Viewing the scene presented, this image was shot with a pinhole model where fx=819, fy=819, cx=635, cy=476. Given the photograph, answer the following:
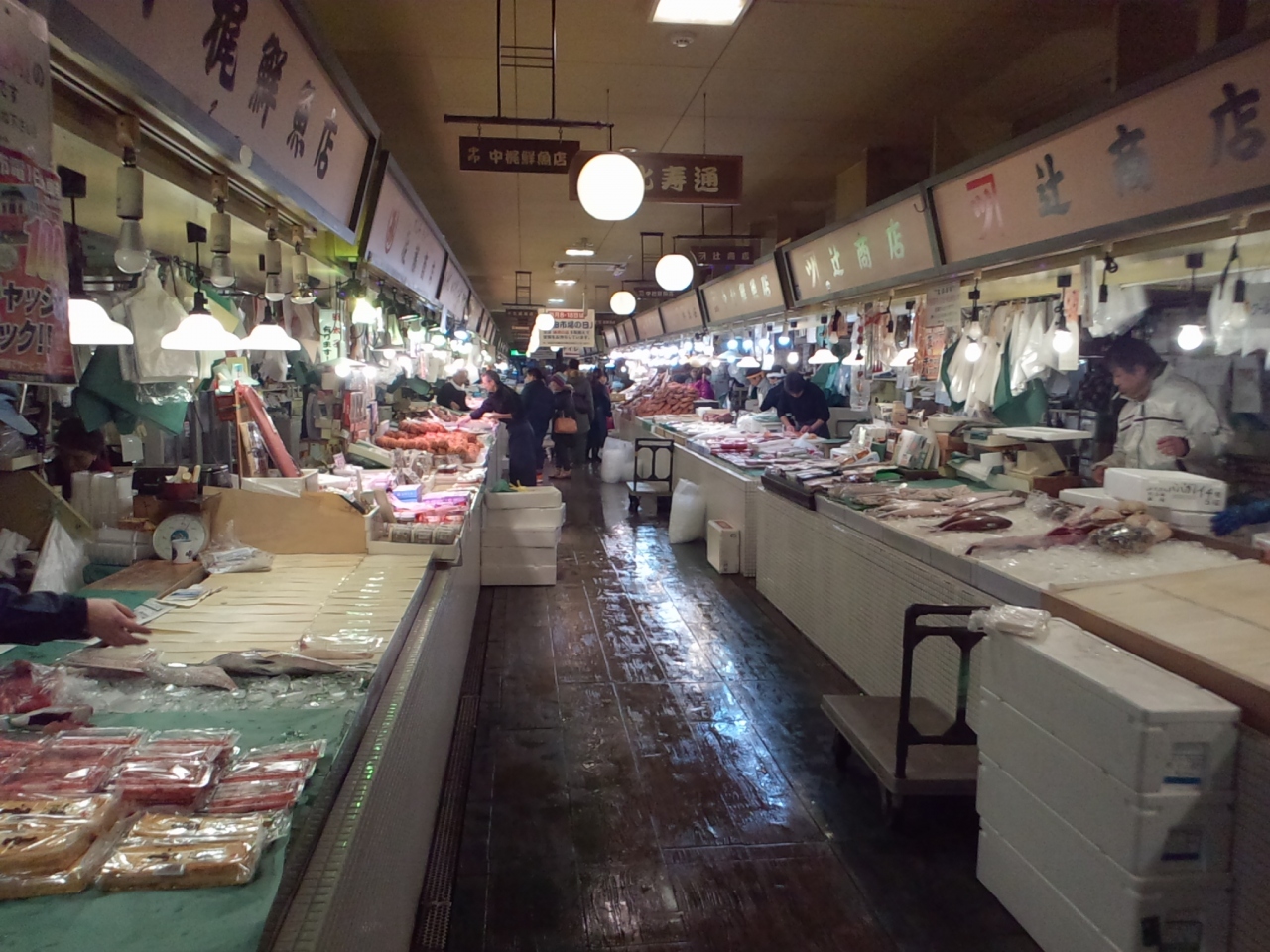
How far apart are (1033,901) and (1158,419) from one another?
3949 millimetres

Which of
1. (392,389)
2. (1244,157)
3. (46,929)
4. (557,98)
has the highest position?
(557,98)

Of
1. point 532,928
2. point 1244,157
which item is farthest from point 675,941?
point 1244,157

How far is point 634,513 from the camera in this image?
11.7m

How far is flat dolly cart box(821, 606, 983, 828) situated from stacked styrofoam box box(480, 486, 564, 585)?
4.04 m

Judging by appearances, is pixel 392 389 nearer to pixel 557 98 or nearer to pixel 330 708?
pixel 557 98

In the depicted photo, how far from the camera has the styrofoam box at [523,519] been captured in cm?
771

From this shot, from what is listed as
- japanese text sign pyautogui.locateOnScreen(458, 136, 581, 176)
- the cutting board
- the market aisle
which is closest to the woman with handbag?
the market aisle

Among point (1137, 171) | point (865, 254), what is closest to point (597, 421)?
point (865, 254)

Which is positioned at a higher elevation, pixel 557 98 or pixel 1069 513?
pixel 557 98

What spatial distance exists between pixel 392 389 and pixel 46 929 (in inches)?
456

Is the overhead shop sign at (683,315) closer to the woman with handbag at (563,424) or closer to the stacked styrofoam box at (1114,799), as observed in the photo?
the woman with handbag at (563,424)

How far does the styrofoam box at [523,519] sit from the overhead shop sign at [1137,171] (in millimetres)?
4291

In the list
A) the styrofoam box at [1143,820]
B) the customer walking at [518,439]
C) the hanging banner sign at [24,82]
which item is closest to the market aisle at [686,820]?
the styrofoam box at [1143,820]

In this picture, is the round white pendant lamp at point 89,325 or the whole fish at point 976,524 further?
the whole fish at point 976,524
